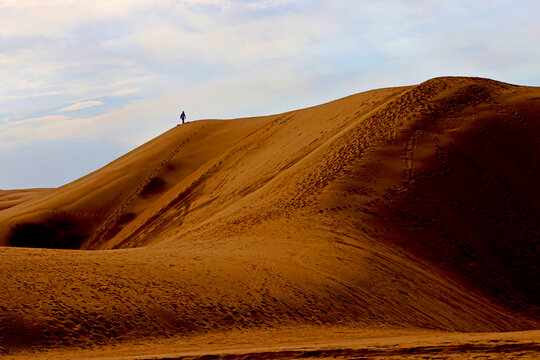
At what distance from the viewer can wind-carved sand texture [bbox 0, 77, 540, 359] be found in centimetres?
953

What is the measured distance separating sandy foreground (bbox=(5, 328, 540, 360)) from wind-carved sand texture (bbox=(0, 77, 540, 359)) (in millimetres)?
42

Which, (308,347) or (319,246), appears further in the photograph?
(319,246)

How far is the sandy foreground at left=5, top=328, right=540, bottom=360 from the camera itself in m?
7.60

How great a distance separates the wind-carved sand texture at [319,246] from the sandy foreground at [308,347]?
4cm

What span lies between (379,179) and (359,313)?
8246 millimetres

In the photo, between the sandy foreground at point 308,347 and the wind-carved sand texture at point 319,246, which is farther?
the wind-carved sand texture at point 319,246

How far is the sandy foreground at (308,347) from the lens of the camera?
760 centimetres

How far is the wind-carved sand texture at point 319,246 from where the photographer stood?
9531 millimetres

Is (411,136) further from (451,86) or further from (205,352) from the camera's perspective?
(205,352)

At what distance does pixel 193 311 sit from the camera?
10.5m

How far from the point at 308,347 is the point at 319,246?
256 inches

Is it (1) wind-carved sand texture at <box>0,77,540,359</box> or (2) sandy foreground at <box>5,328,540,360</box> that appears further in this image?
(1) wind-carved sand texture at <box>0,77,540,359</box>

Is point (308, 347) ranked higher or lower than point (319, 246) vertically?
lower

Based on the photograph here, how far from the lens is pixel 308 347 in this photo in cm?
824
